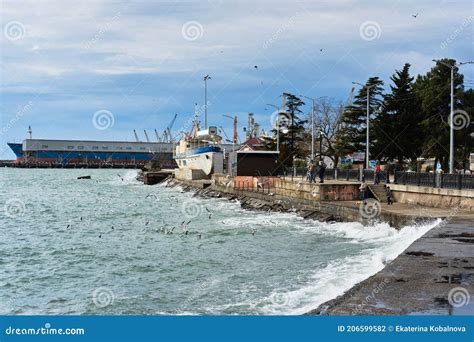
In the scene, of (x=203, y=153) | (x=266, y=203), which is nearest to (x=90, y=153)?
(x=203, y=153)

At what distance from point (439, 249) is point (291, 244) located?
8.06 meters

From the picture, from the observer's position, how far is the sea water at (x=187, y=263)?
13.6 meters

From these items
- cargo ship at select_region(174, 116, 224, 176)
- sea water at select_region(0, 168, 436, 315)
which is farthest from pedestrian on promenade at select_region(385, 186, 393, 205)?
cargo ship at select_region(174, 116, 224, 176)

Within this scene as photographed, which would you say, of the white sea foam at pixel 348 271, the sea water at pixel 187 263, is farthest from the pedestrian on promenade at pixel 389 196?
the white sea foam at pixel 348 271

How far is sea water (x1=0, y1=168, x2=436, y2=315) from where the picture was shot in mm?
13562

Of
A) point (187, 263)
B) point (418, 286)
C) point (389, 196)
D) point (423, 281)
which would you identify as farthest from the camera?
point (389, 196)

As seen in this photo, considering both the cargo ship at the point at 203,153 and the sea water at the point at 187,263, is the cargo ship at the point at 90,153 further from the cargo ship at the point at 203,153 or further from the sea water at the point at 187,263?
the sea water at the point at 187,263

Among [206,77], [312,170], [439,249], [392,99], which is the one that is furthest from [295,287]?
[206,77]

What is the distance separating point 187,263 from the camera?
18766 millimetres

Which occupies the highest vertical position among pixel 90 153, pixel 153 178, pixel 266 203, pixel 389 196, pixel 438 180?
pixel 90 153

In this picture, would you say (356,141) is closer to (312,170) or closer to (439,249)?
(312,170)

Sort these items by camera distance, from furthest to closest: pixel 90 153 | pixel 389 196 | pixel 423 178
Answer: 1. pixel 90 153
2. pixel 389 196
3. pixel 423 178

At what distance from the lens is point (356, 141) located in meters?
56.2

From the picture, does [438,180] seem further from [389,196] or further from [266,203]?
[266,203]
